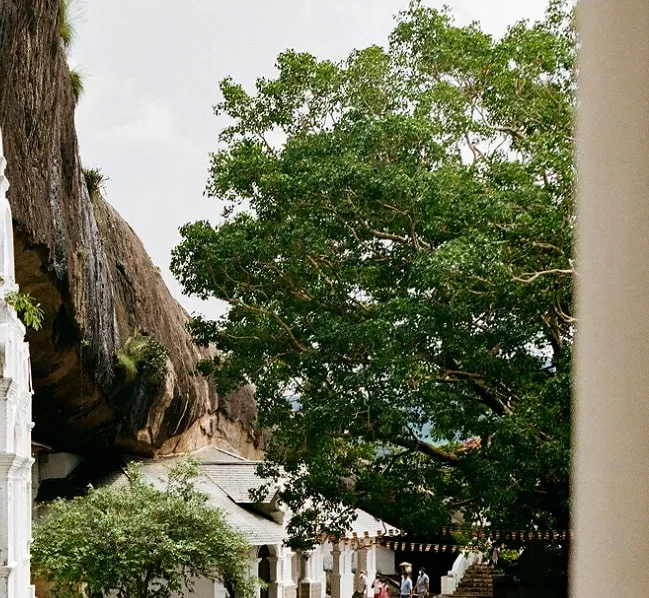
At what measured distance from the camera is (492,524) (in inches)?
558

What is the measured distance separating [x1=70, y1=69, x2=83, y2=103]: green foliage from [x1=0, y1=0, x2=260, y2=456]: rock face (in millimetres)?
1080

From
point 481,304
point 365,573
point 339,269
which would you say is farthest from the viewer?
point 365,573

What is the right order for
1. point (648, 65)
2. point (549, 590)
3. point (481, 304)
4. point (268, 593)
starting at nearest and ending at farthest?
point (648, 65) < point (481, 304) < point (549, 590) < point (268, 593)

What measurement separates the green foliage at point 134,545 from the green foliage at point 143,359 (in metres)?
3.14

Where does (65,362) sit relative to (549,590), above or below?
above

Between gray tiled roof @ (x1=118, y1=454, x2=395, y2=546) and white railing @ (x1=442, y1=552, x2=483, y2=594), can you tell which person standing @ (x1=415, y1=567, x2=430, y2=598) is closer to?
gray tiled roof @ (x1=118, y1=454, x2=395, y2=546)

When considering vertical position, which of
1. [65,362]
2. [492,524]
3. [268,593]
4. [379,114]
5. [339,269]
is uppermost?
[379,114]

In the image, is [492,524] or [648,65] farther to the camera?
[492,524]

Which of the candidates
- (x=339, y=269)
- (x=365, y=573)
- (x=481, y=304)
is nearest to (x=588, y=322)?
(x=481, y=304)

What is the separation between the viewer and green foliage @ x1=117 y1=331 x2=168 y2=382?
722 inches

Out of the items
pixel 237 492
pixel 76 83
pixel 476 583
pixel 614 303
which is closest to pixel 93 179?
pixel 76 83

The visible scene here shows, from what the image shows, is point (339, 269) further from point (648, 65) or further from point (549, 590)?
point (648, 65)

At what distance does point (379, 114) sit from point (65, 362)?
518 cm

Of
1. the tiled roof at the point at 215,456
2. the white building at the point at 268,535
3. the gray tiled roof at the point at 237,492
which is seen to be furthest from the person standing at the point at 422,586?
the tiled roof at the point at 215,456
